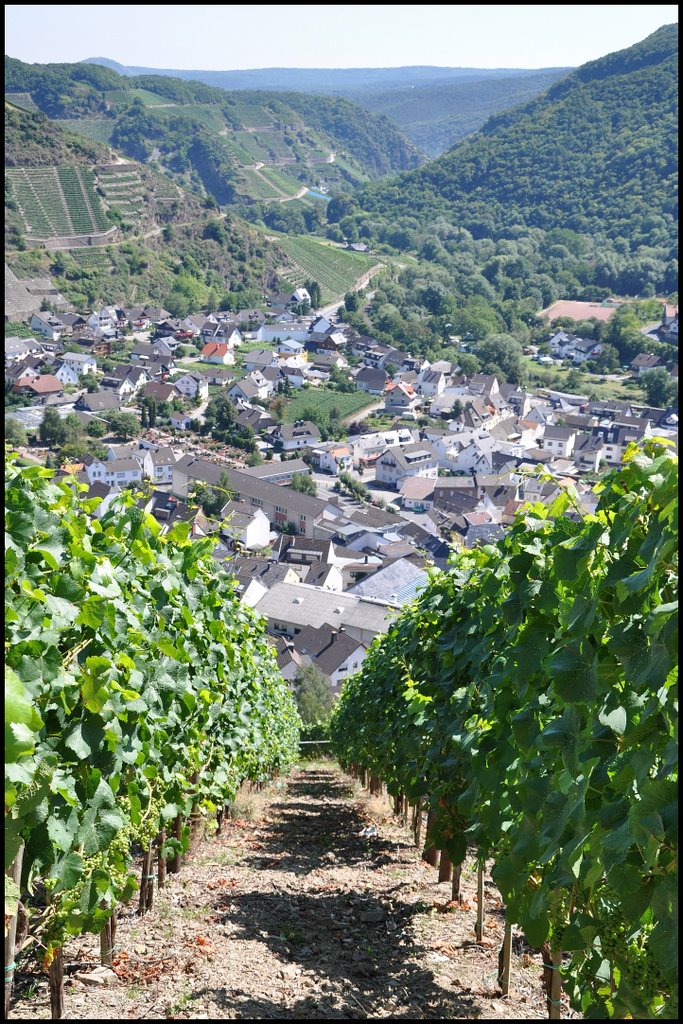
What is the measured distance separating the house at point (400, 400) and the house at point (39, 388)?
26475 millimetres

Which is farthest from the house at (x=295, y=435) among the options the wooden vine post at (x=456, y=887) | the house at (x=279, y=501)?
the wooden vine post at (x=456, y=887)

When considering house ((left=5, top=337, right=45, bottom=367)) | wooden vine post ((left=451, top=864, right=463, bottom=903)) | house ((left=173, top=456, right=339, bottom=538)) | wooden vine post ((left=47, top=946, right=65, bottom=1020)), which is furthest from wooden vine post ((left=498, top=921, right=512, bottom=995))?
house ((left=5, top=337, right=45, bottom=367))

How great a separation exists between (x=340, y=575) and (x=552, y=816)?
144 feet

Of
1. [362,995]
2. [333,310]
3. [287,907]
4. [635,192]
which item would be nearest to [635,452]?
[362,995]

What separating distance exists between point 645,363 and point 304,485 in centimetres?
4536

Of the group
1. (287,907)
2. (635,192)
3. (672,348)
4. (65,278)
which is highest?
(635,192)

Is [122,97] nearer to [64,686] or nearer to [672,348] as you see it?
[672,348]

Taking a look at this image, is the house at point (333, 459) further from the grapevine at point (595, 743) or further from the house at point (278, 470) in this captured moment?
the grapevine at point (595, 743)

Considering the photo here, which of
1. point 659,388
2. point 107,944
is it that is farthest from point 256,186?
point 107,944

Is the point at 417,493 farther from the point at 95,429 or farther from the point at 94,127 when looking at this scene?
the point at 94,127

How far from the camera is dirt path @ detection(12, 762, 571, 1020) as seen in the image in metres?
4.25

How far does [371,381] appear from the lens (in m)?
82.1

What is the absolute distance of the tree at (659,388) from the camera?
241 ft

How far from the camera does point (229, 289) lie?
11219 cm
